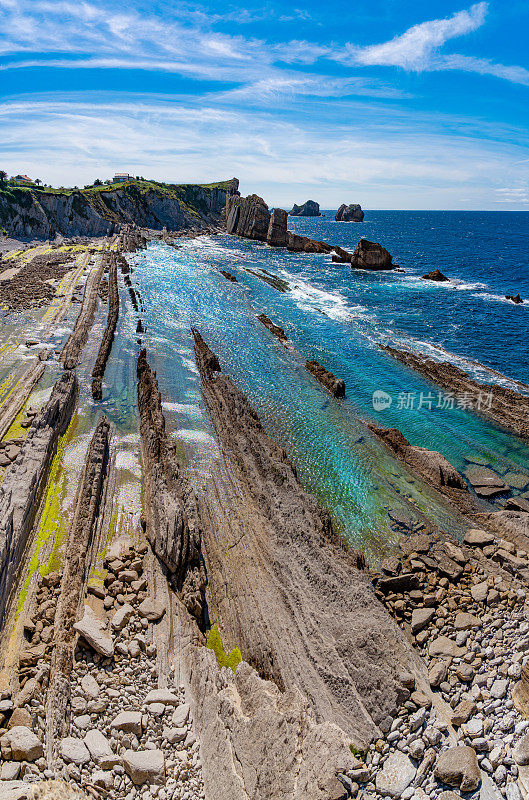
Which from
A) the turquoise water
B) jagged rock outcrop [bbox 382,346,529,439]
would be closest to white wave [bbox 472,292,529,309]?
the turquoise water

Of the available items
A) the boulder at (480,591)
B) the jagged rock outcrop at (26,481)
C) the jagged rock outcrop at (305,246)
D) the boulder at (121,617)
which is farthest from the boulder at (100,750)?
the jagged rock outcrop at (305,246)

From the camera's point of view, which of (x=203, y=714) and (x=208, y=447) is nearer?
(x=203, y=714)

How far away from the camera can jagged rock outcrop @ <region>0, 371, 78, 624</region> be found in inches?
750

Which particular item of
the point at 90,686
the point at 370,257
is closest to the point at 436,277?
the point at 370,257

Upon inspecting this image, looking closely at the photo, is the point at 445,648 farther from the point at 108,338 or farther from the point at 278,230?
the point at 278,230

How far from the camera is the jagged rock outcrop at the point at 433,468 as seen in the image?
26438mm

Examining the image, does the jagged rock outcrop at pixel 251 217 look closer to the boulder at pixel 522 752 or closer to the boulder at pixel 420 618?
the boulder at pixel 420 618

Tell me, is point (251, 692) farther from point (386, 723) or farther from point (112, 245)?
point (112, 245)

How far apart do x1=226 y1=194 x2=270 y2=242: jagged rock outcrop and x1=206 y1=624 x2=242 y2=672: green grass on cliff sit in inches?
5861

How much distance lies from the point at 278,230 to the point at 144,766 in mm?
143582

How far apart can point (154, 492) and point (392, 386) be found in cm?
2662

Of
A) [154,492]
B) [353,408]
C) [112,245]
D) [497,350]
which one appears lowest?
[154,492]

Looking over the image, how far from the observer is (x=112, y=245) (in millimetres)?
117688

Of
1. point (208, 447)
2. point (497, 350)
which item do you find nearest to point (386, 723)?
point (208, 447)
